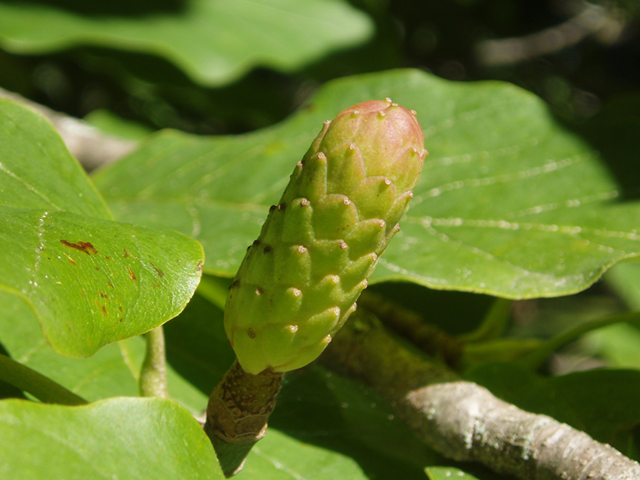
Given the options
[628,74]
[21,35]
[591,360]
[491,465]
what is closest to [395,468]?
[491,465]

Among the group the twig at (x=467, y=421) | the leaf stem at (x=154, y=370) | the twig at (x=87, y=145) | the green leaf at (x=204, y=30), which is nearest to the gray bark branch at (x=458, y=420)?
the twig at (x=467, y=421)

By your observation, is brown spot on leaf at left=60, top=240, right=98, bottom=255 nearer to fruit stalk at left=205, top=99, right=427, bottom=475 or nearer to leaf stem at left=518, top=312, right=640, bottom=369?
fruit stalk at left=205, top=99, right=427, bottom=475

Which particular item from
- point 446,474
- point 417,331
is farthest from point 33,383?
point 417,331

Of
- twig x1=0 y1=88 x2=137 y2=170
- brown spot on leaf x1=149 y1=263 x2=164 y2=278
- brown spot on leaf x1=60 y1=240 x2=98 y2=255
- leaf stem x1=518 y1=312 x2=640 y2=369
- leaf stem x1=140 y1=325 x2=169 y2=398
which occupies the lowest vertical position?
twig x1=0 y1=88 x2=137 y2=170

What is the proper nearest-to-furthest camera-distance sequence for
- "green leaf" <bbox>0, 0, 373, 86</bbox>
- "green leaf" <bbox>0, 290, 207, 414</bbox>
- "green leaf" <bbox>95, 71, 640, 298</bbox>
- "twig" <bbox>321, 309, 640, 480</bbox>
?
"twig" <bbox>321, 309, 640, 480</bbox> < "green leaf" <bbox>0, 290, 207, 414</bbox> < "green leaf" <bbox>95, 71, 640, 298</bbox> < "green leaf" <bbox>0, 0, 373, 86</bbox>

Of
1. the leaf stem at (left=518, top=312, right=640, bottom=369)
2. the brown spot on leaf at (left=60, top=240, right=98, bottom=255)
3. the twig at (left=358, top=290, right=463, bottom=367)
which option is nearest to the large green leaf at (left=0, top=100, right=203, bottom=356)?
the brown spot on leaf at (left=60, top=240, right=98, bottom=255)
